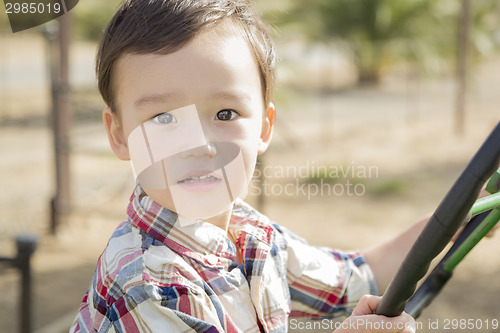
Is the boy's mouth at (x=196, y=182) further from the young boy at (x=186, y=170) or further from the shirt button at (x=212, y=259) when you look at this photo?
the shirt button at (x=212, y=259)

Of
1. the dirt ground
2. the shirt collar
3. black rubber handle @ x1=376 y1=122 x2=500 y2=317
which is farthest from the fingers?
the dirt ground

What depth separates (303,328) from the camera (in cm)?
322

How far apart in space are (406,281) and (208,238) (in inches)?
16.3

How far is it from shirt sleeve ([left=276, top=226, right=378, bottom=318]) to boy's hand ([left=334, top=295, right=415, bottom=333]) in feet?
1.00

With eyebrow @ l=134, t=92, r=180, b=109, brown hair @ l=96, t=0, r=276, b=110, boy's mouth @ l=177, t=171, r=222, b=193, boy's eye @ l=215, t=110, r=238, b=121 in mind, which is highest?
brown hair @ l=96, t=0, r=276, b=110

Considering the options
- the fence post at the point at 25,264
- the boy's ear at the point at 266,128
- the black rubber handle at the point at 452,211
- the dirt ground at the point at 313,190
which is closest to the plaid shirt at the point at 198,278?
the boy's ear at the point at 266,128

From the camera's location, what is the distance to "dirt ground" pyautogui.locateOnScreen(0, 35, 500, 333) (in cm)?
390

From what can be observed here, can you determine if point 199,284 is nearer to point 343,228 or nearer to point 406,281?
point 406,281

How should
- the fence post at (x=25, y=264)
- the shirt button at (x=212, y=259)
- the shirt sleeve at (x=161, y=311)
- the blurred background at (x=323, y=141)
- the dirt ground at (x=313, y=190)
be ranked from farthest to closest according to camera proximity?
the blurred background at (x=323, y=141) < the dirt ground at (x=313, y=190) < the fence post at (x=25, y=264) < the shirt button at (x=212, y=259) < the shirt sleeve at (x=161, y=311)

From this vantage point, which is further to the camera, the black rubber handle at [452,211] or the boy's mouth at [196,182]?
the boy's mouth at [196,182]

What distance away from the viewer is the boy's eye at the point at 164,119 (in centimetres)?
112

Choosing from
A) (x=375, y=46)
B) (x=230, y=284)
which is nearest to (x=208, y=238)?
(x=230, y=284)

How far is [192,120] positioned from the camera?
1.11 meters

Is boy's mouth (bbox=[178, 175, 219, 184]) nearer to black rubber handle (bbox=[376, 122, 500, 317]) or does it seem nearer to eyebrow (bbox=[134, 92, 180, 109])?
eyebrow (bbox=[134, 92, 180, 109])
